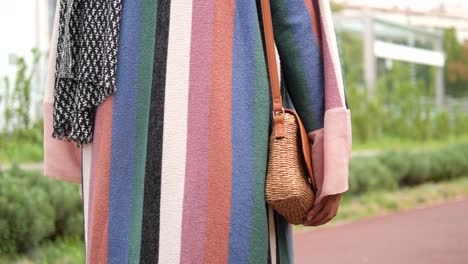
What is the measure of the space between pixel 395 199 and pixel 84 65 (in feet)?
27.9

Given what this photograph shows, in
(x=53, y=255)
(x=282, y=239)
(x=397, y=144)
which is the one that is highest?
(x=282, y=239)

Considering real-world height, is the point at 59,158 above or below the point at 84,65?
below

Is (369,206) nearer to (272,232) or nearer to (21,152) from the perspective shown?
(21,152)

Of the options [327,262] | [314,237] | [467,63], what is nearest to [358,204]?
[314,237]

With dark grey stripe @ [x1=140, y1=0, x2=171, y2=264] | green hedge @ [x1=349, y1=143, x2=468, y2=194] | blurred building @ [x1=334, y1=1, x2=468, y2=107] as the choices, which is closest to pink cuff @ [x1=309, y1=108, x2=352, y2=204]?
dark grey stripe @ [x1=140, y1=0, x2=171, y2=264]

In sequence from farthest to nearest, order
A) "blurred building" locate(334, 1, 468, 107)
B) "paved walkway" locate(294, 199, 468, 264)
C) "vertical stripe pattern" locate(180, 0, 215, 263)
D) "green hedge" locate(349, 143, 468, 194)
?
1. "blurred building" locate(334, 1, 468, 107)
2. "green hedge" locate(349, 143, 468, 194)
3. "paved walkway" locate(294, 199, 468, 264)
4. "vertical stripe pattern" locate(180, 0, 215, 263)

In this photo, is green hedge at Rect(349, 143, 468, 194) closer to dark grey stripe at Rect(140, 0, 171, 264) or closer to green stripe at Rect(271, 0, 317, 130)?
green stripe at Rect(271, 0, 317, 130)

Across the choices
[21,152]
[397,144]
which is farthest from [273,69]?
[397,144]

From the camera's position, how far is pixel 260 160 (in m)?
1.94

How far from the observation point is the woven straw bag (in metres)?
1.92

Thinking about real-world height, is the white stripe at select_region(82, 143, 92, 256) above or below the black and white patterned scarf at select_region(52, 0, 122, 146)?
below

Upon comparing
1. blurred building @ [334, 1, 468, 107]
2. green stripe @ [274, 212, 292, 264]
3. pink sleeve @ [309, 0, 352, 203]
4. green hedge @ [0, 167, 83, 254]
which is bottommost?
green hedge @ [0, 167, 83, 254]

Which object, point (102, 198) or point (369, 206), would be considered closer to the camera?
point (102, 198)

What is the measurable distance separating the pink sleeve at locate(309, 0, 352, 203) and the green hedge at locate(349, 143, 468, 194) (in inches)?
317
